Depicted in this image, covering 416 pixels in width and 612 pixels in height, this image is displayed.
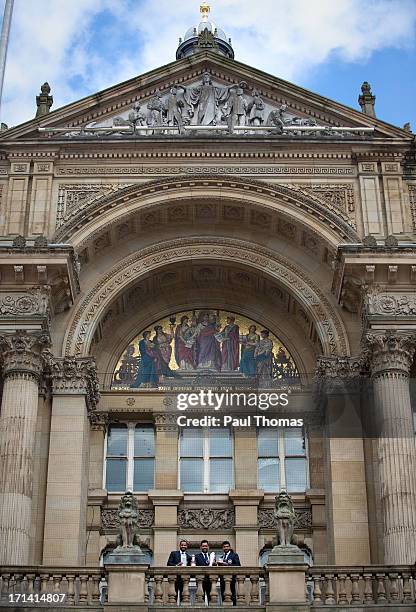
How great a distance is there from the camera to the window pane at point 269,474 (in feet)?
92.8

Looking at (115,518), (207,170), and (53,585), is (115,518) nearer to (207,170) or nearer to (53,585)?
(53,585)

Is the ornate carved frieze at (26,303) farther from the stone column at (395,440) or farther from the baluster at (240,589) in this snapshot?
the baluster at (240,589)

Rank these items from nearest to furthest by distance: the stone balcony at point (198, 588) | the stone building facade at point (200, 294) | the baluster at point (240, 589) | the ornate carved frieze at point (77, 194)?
the stone balcony at point (198, 588), the baluster at point (240, 589), the stone building facade at point (200, 294), the ornate carved frieze at point (77, 194)

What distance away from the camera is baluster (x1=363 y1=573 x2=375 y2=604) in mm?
20875

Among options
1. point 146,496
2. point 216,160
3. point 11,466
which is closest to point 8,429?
point 11,466

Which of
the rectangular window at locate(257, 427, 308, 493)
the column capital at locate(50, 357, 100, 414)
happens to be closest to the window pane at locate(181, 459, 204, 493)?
the rectangular window at locate(257, 427, 308, 493)

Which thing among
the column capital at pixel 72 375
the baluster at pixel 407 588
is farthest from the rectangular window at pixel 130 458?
the baluster at pixel 407 588

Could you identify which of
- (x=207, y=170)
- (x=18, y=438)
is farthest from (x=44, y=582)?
(x=207, y=170)

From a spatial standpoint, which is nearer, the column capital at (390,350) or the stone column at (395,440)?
the stone column at (395,440)

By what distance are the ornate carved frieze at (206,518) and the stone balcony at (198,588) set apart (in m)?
6.41

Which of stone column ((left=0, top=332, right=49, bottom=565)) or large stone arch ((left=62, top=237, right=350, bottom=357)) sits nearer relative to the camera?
stone column ((left=0, top=332, right=49, bottom=565))

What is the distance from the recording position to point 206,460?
93.9ft

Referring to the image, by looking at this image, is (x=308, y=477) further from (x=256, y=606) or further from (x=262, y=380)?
(x=256, y=606)

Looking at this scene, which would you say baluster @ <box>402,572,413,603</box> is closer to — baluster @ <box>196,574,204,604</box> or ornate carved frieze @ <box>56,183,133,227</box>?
baluster @ <box>196,574,204,604</box>
